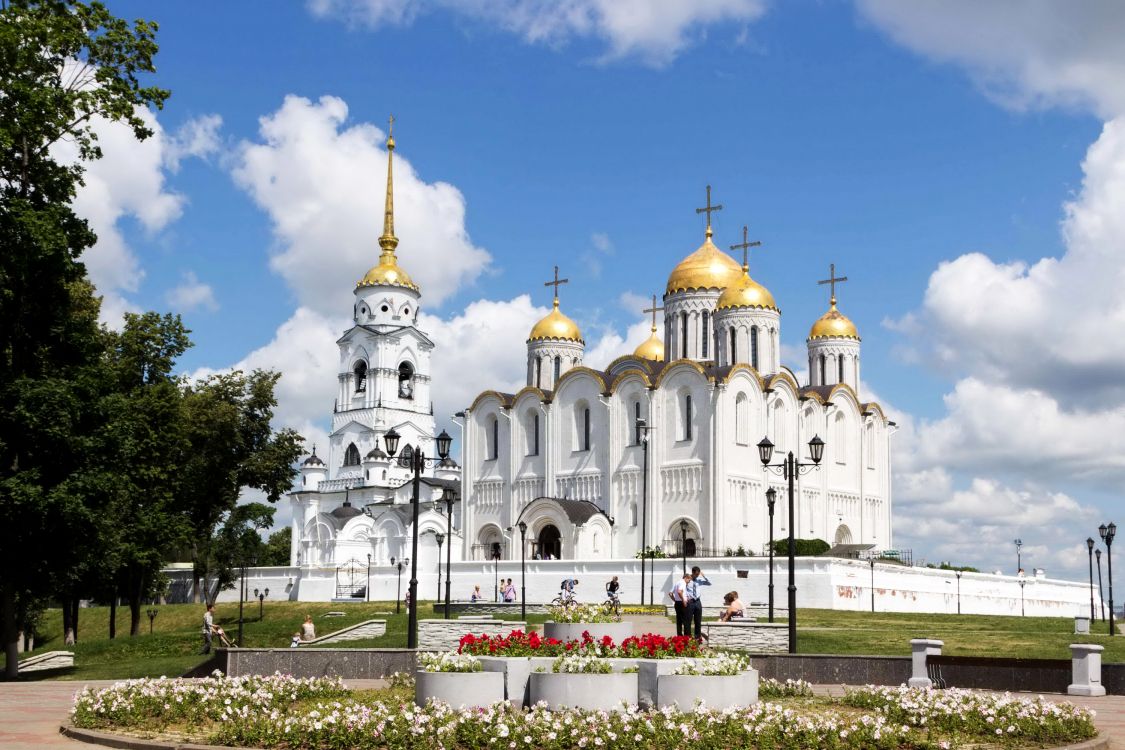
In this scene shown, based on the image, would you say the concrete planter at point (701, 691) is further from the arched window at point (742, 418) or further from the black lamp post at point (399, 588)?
the arched window at point (742, 418)

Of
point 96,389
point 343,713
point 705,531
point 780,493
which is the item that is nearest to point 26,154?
point 96,389

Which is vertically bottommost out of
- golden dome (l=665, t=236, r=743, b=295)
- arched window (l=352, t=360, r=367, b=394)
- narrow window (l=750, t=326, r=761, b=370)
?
narrow window (l=750, t=326, r=761, b=370)

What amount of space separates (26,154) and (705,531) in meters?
32.3

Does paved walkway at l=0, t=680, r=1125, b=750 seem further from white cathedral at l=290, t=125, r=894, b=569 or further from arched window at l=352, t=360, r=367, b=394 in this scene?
arched window at l=352, t=360, r=367, b=394

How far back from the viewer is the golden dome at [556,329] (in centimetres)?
6284

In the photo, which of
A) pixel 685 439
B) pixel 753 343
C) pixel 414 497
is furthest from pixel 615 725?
pixel 753 343

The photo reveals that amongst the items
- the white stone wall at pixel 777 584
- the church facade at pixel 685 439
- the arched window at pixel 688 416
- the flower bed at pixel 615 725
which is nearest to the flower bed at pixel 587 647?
the flower bed at pixel 615 725

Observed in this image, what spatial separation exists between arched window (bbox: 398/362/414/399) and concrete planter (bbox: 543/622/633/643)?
60.6 metres

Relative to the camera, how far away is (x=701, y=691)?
1333 cm

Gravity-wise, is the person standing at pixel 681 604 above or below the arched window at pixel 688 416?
below

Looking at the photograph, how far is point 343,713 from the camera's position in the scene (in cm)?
1234

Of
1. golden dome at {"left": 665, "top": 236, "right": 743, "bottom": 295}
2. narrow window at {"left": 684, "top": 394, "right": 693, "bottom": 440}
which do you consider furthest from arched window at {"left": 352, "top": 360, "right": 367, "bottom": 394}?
narrow window at {"left": 684, "top": 394, "right": 693, "bottom": 440}

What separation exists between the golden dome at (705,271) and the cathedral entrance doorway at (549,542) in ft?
40.8

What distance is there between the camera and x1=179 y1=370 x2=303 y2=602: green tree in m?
43.2
